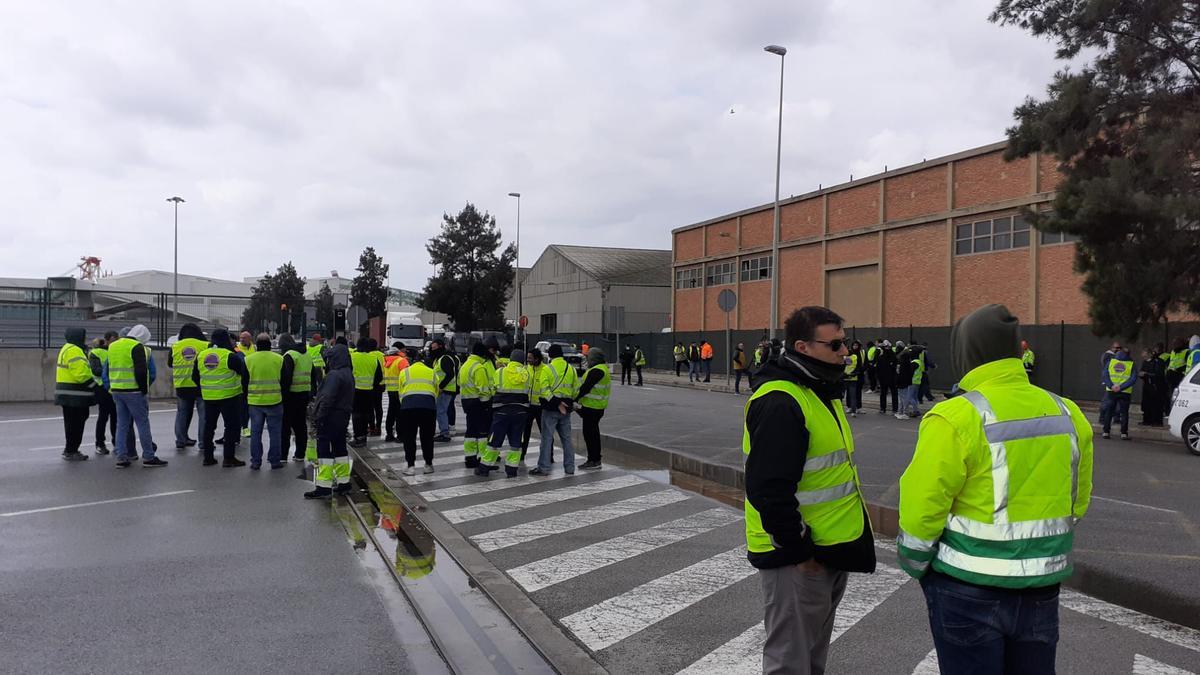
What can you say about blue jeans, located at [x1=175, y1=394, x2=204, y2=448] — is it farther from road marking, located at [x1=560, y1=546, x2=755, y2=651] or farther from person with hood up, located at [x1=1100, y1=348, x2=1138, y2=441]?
person with hood up, located at [x1=1100, y1=348, x2=1138, y2=441]

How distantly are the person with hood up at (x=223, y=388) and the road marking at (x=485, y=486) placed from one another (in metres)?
3.48

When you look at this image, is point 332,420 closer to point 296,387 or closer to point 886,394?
point 296,387

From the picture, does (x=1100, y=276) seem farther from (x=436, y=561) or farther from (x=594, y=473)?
(x=436, y=561)

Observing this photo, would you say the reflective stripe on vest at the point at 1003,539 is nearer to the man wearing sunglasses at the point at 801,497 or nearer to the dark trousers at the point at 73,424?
the man wearing sunglasses at the point at 801,497

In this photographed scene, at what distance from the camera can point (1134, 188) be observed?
16.9m

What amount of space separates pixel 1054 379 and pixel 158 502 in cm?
2512

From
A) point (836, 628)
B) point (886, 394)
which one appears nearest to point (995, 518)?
point (836, 628)

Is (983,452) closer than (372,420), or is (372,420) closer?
(983,452)

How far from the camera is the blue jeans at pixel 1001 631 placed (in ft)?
9.72

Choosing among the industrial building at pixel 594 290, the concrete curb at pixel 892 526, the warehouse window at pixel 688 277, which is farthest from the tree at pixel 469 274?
the concrete curb at pixel 892 526

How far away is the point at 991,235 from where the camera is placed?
32.0 metres

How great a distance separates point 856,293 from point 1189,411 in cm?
2502

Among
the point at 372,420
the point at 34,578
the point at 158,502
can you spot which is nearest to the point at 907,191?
the point at 372,420

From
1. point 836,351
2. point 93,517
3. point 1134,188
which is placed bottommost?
point 93,517
